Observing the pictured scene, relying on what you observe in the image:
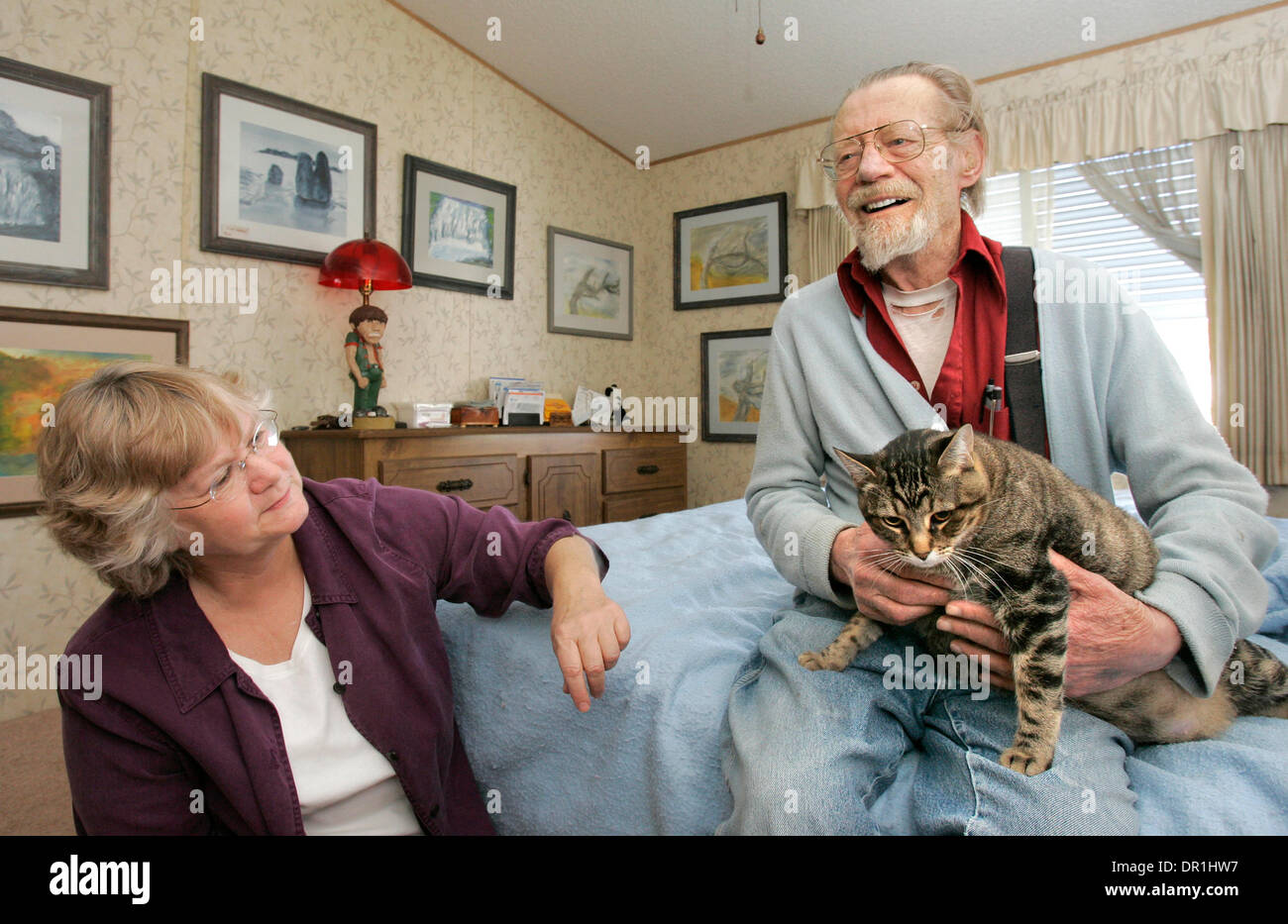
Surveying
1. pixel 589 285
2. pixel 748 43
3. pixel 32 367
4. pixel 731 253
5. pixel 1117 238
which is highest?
pixel 748 43

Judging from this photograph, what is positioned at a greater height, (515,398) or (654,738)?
(515,398)

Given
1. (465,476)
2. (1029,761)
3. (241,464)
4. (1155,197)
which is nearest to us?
(1029,761)

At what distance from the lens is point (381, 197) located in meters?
3.85

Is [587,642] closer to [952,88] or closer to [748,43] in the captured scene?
[952,88]

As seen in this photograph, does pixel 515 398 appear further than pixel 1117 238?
Yes

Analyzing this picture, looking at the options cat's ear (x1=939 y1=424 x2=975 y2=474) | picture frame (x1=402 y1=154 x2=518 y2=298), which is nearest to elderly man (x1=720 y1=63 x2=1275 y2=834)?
cat's ear (x1=939 y1=424 x2=975 y2=474)

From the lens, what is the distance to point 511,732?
123 cm

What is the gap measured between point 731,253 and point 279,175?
3007 millimetres

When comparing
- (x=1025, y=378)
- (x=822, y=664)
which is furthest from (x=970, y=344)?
(x=822, y=664)

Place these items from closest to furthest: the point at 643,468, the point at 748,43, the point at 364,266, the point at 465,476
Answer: the point at 364,266 < the point at 465,476 < the point at 748,43 < the point at 643,468

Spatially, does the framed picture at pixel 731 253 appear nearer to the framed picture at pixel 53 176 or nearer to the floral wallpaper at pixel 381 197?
the floral wallpaper at pixel 381 197

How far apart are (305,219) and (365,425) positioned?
1112 millimetres

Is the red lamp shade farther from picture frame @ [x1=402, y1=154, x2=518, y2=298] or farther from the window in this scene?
the window

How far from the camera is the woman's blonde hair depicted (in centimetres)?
95
